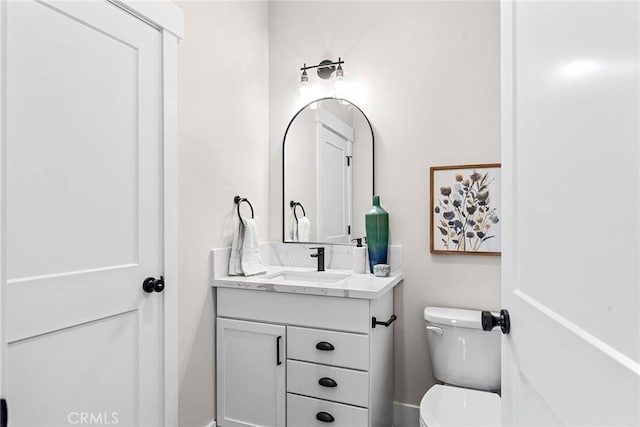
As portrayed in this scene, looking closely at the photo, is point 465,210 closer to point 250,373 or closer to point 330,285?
point 330,285

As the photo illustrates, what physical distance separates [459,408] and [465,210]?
0.94m

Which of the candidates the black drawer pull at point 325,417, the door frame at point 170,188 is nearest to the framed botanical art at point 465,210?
the black drawer pull at point 325,417

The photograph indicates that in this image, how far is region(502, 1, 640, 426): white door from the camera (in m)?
0.48

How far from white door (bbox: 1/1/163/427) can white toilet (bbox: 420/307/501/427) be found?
1.24 metres

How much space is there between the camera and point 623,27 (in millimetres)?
486

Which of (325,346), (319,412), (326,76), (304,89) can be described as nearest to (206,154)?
(304,89)

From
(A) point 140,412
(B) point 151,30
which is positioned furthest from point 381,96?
(A) point 140,412

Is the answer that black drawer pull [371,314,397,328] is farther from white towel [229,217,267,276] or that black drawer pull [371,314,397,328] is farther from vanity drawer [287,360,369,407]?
white towel [229,217,267,276]

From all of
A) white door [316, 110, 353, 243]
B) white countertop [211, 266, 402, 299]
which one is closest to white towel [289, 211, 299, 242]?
white door [316, 110, 353, 243]

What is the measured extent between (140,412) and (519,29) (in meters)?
1.79

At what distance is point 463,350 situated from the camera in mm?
1862

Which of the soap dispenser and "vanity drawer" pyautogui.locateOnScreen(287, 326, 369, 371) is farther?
the soap dispenser

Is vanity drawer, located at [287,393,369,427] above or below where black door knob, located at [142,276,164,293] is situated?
below

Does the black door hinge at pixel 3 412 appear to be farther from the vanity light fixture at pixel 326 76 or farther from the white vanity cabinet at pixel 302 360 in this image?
the vanity light fixture at pixel 326 76
